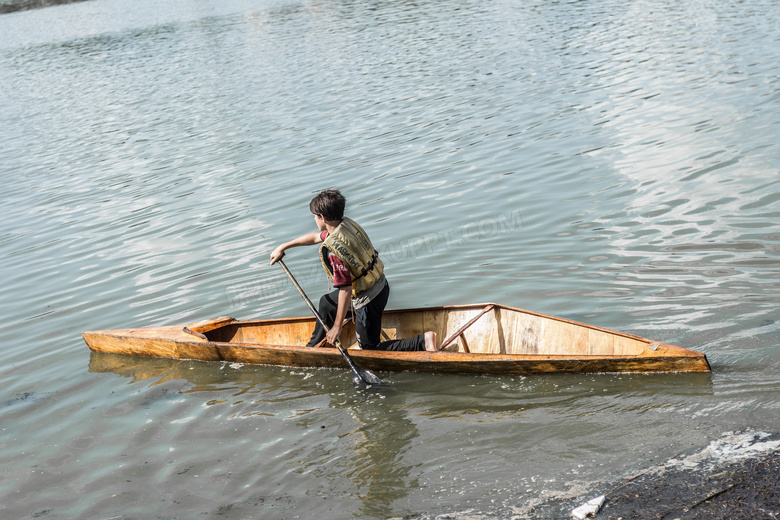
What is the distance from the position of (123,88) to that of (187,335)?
20.0 metres

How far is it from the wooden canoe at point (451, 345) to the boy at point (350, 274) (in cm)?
24

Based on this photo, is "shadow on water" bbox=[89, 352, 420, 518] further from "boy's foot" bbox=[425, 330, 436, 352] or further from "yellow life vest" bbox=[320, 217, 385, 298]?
"yellow life vest" bbox=[320, 217, 385, 298]

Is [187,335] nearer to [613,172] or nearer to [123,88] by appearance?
→ [613,172]

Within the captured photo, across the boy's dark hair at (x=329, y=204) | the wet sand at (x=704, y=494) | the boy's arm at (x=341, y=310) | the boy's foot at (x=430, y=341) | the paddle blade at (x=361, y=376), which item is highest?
the boy's dark hair at (x=329, y=204)

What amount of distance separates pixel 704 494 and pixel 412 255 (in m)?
5.96

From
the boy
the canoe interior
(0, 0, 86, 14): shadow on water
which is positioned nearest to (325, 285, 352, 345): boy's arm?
the boy

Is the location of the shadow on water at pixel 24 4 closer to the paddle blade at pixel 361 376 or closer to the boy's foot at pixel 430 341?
the paddle blade at pixel 361 376

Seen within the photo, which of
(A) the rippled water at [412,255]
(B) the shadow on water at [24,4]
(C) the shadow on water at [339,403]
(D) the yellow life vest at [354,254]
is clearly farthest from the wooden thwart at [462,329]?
(B) the shadow on water at [24,4]

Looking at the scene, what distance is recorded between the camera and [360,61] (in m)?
23.6

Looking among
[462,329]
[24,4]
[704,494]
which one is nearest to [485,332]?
[462,329]

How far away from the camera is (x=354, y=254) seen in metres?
6.61

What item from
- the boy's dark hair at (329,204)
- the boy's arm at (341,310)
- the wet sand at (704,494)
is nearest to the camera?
Answer: the wet sand at (704,494)

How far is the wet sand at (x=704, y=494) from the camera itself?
155 inches

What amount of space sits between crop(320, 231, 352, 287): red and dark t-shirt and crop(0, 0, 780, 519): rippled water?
3.31ft
